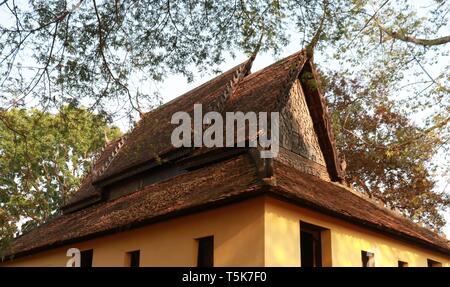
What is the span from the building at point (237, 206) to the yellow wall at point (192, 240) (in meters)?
0.02

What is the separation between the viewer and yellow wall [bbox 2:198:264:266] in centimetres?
924

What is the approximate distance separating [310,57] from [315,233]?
534 cm

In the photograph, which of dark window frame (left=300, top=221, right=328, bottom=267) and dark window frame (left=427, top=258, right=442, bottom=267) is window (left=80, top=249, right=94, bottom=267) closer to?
dark window frame (left=300, top=221, right=328, bottom=267)

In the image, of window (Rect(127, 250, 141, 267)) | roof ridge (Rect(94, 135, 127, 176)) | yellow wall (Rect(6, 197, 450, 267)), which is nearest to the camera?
yellow wall (Rect(6, 197, 450, 267))

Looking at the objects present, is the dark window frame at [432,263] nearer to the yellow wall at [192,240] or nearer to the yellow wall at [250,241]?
the yellow wall at [250,241]

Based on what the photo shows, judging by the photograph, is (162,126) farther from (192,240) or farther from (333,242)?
(333,242)

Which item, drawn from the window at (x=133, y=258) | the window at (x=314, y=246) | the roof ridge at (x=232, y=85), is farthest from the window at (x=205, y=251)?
the roof ridge at (x=232, y=85)

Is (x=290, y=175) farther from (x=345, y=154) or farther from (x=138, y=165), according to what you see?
(x=345, y=154)

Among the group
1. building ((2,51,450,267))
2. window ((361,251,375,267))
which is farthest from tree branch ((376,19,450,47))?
window ((361,251,375,267))

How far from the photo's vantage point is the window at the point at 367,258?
11.6m

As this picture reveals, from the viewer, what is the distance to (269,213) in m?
9.25
